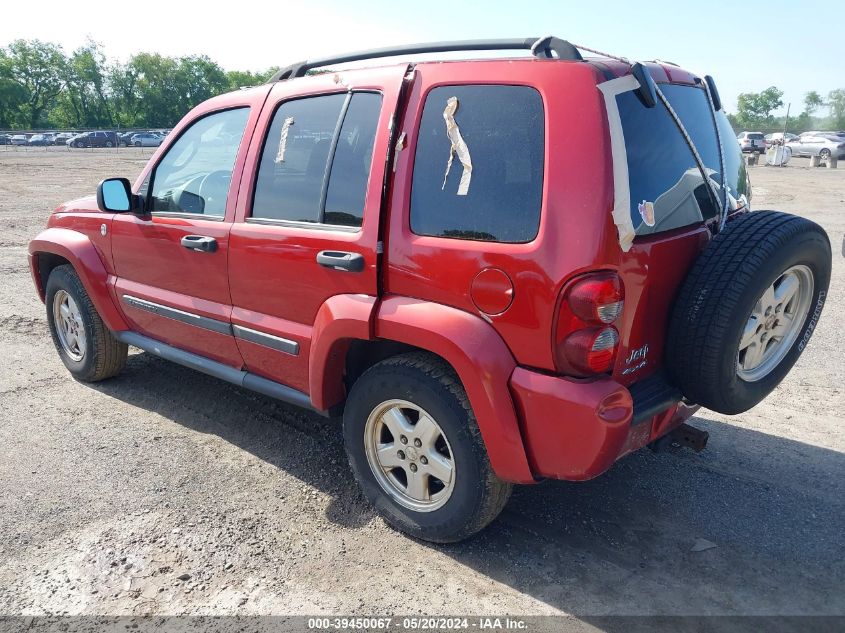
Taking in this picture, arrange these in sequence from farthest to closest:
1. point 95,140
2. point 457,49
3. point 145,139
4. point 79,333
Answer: point 145,139 < point 95,140 < point 79,333 < point 457,49

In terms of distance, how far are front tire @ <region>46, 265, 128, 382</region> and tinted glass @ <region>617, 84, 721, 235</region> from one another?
3632 millimetres

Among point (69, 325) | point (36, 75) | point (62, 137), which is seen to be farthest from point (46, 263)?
point (36, 75)

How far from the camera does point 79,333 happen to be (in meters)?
4.64

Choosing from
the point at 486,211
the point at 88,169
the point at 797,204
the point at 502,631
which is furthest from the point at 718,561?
the point at 88,169

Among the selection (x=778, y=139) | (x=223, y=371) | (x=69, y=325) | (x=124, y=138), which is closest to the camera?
(x=223, y=371)

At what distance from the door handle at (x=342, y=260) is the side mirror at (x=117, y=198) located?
164cm

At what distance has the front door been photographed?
3490mm

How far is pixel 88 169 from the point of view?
2662 cm

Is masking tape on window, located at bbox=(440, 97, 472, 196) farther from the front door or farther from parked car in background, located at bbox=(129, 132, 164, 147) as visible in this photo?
parked car in background, located at bbox=(129, 132, 164, 147)

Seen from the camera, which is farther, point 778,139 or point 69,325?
point 778,139

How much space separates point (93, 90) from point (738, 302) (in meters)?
100

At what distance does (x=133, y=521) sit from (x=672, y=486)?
2.63 metres

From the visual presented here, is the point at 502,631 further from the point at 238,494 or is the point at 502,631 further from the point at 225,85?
the point at 225,85

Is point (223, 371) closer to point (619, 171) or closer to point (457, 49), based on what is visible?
point (457, 49)
